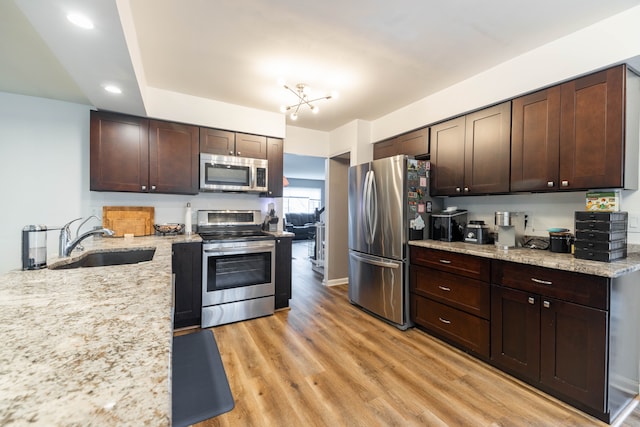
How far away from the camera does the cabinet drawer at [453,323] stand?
7.32ft

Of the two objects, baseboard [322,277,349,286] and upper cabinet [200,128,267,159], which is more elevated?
upper cabinet [200,128,267,159]

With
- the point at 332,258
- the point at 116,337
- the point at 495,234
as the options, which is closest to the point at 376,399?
the point at 116,337

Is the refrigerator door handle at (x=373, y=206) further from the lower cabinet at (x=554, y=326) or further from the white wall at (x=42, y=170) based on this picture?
the white wall at (x=42, y=170)

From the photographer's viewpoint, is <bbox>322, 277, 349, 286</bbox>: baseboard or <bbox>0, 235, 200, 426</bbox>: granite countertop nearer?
<bbox>0, 235, 200, 426</bbox>: granite countertop

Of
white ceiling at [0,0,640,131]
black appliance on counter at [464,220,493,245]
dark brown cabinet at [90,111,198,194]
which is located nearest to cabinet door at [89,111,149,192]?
dark brown cabinet at [90,111,198,194]

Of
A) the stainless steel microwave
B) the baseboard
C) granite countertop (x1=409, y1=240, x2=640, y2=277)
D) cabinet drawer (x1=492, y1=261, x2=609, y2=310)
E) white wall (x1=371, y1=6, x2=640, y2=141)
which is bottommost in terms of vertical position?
the baseboard

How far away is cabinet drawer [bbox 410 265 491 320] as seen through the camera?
222 cm

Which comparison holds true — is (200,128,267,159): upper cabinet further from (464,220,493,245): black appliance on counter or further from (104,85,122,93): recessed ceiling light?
(464,220,493,245): black appliance on counter

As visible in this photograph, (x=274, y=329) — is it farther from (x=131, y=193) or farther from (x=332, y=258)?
(x=131, y=193)

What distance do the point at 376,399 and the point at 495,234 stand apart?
73.6 inches

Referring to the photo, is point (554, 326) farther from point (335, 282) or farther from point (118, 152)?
point (118, 152)

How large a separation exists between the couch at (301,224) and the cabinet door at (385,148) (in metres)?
5.75

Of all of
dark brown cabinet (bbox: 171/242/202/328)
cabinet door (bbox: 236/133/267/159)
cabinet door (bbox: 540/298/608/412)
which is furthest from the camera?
cabinet door (bbox: 236/133/267/159)

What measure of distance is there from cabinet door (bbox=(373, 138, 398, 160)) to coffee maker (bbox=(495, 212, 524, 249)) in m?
1.51
